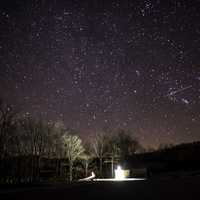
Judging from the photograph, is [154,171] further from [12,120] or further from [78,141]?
Answer: [12,120]

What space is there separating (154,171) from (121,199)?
4692cm

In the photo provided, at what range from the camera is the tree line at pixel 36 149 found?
36.7 m

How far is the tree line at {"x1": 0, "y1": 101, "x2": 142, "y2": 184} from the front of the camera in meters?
36.7

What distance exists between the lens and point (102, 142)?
68.5 m

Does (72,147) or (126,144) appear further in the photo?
(126,144)

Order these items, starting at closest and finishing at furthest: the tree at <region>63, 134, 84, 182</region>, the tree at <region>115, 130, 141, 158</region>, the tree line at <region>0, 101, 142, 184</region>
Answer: the tree line at <region>0, 101, 142, 184</region> → the tree at <region>63, 134, 84, 182</region> → the tree at <region>115, 130, 141, 158</region>

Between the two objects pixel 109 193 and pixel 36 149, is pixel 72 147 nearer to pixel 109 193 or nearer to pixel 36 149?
pixel 36 149

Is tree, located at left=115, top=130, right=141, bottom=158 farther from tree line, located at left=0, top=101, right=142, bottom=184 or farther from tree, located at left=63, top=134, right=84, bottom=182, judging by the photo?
tree, located at left=63, top=134, right=84, bottom=182

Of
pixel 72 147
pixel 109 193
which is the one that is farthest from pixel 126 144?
pixel 109 193

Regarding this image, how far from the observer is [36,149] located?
5134 cm

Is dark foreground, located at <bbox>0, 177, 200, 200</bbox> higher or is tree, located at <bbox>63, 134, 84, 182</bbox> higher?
tree, located at <bbox>63, 134, 84, 182</bbox>

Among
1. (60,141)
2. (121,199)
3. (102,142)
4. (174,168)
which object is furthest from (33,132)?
(121,199)

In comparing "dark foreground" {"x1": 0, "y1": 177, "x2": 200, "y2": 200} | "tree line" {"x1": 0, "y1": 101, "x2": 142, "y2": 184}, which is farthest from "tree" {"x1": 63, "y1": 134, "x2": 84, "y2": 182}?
"dark foreground" {"x1": 0, "y1": 177, "x2": 200, "y2": 200}

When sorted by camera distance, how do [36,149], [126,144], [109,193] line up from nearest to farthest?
[109,193]
[36,149]
[126,144]
